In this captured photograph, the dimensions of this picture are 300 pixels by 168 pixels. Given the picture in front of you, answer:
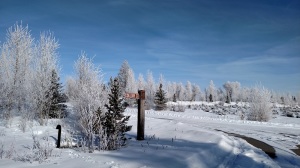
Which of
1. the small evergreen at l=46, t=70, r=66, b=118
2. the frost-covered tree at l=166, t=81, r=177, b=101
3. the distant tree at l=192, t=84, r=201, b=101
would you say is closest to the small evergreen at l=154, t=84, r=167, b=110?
the small evergreen at l=46, t=70, r=66, b=118

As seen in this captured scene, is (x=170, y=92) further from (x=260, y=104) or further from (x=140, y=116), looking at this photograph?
(x=140, y=116)

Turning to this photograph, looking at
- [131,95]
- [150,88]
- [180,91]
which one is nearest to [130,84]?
[150,88]

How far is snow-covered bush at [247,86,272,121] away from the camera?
26016mm

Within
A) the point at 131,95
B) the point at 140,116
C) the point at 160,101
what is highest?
the point at 160,101

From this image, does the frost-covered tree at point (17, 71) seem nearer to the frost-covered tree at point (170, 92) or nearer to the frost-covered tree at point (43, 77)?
the frost-covered tree at point (43, 77)

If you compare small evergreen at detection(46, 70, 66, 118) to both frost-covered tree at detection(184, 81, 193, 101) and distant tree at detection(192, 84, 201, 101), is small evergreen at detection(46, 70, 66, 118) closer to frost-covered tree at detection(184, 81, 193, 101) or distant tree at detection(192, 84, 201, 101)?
frost-covered tree at detection(184, 81, 193, 101)

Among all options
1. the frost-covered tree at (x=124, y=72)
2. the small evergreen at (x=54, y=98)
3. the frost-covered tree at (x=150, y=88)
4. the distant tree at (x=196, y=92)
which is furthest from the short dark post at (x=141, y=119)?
the distant tree at (x=196, y=92)

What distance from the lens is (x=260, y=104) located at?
86.5 feet

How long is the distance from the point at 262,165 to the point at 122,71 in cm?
5516

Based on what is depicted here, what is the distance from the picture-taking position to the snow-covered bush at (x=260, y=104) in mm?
26016

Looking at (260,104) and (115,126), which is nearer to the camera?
(115,126)

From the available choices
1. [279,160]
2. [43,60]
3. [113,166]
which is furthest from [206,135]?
[43,60]

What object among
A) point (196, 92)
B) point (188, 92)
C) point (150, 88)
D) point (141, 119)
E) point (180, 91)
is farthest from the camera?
point (196, 92)

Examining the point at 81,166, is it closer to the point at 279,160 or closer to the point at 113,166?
the point at 113,166
